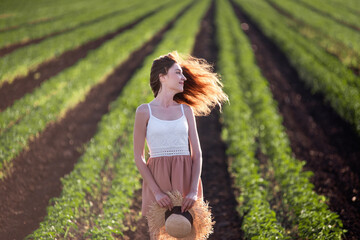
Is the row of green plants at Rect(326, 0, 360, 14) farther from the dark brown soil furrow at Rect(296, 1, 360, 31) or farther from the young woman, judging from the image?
the young woman

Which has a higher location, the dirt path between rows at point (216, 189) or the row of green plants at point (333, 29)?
the row of green plants at point (333, 29)

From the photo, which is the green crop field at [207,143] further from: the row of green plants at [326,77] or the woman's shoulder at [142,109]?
the woman's shoulder at [142,109]

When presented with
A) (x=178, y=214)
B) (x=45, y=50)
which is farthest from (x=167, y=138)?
(x=45, y=50)

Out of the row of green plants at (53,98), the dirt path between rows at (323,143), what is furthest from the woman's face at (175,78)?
the row of green plants at (53,98)

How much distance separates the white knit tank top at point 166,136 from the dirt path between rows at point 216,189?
2.92 m

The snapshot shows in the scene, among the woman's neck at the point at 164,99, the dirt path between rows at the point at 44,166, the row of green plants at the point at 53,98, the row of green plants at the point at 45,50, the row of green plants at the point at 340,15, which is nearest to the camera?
the woman's neck at the point at 164,99

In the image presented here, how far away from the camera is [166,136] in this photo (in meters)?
2.87

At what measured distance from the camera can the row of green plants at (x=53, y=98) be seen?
820cm

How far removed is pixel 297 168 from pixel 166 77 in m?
4.39

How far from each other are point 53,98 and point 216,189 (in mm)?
6821

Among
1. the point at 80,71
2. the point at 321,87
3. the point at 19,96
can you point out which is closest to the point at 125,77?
the point at 80,71

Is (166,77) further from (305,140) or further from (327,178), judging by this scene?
(305,140)

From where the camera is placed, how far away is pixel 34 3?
44781 millimetres

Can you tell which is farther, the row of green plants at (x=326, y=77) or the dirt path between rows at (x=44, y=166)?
the row of green plants at (x=326, y=77)
